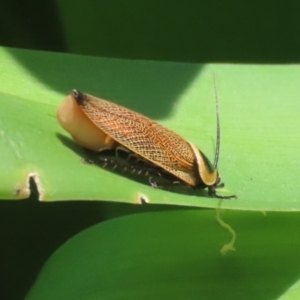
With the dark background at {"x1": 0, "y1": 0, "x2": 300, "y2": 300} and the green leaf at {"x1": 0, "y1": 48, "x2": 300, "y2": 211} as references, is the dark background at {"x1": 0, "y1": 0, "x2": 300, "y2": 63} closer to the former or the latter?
the dark background at {"x1": 0, "y1": 0, "x2": 300, "y2": 300}

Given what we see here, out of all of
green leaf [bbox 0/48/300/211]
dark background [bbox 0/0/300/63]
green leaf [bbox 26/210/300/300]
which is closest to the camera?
green leaf [bbox 0/48/300/211]

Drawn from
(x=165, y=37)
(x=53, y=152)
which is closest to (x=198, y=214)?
(x=53, y=152)

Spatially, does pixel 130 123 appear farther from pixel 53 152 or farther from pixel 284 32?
pixel 284 32

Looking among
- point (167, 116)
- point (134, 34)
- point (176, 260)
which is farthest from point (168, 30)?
point (176, 260)

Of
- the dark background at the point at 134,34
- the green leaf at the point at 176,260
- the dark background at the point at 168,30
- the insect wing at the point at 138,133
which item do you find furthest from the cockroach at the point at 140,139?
the dark background at the point at 168,30

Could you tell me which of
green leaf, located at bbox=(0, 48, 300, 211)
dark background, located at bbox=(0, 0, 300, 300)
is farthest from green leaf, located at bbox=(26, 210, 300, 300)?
dark background, located at bbox=(0, 0, 300, 300)

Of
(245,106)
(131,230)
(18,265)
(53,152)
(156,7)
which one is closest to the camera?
(53,152)

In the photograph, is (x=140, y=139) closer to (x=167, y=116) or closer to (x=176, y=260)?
(x=167, y=116)
